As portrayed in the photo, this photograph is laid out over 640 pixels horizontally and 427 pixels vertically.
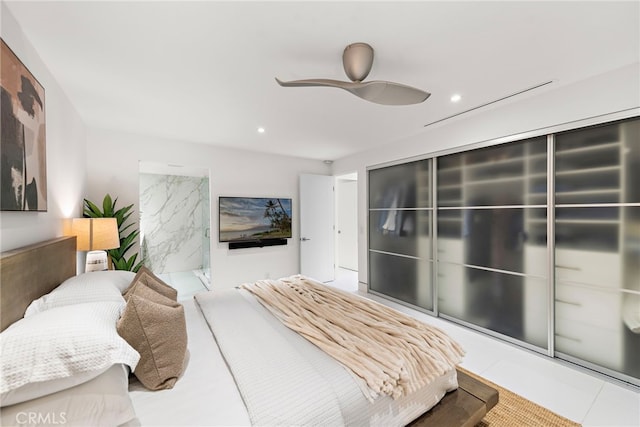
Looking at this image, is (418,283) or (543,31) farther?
(418,283)

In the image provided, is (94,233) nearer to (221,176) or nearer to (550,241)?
(221,176)

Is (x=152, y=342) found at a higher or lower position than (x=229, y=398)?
higher

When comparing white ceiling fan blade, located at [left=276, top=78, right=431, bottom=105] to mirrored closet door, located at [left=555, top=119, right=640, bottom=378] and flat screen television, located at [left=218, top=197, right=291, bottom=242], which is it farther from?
flat screen television, located at [left=218, top=197, right=291, bottom=242]

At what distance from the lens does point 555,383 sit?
2105 mm

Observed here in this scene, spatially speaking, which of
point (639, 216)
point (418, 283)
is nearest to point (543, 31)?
point (639, 216)

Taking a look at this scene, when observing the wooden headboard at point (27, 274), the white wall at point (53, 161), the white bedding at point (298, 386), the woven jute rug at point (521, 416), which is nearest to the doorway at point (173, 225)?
the white wall at point (53, 161)

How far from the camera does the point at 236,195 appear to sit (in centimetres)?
425

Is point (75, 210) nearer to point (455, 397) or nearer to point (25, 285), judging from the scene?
point (25, 285)

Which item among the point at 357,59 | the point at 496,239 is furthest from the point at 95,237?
the point at 496,239

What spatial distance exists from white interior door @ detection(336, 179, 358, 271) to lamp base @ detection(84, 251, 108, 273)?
4279mm

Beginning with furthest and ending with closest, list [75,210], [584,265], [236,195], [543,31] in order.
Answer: [236,195]
[75,210]
[584,265]
[543,31]

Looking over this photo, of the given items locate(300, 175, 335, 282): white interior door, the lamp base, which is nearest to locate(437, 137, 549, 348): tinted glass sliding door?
locate(300, 175, 335, 282): white interior door

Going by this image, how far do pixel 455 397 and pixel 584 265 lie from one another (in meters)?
1.72

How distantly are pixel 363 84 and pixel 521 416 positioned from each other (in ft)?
8.06
